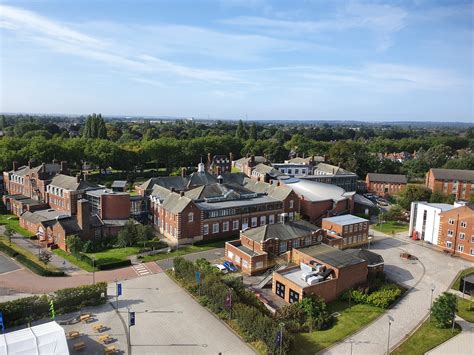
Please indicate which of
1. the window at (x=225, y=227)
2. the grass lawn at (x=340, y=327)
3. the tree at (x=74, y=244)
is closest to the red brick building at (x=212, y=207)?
the window at (x=225, y=227)

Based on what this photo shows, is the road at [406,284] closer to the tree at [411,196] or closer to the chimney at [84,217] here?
the tree at [411,196]

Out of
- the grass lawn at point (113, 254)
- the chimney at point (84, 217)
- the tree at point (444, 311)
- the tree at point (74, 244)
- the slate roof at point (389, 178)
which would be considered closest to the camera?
the tree at point (444, 311)

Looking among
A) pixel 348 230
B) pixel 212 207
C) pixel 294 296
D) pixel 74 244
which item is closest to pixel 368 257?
pixel 348 230

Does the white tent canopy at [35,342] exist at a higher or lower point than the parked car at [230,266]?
higher

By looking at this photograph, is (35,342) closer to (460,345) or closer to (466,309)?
(460,345)

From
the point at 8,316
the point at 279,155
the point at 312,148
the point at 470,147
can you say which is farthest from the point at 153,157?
the point at 470,147
